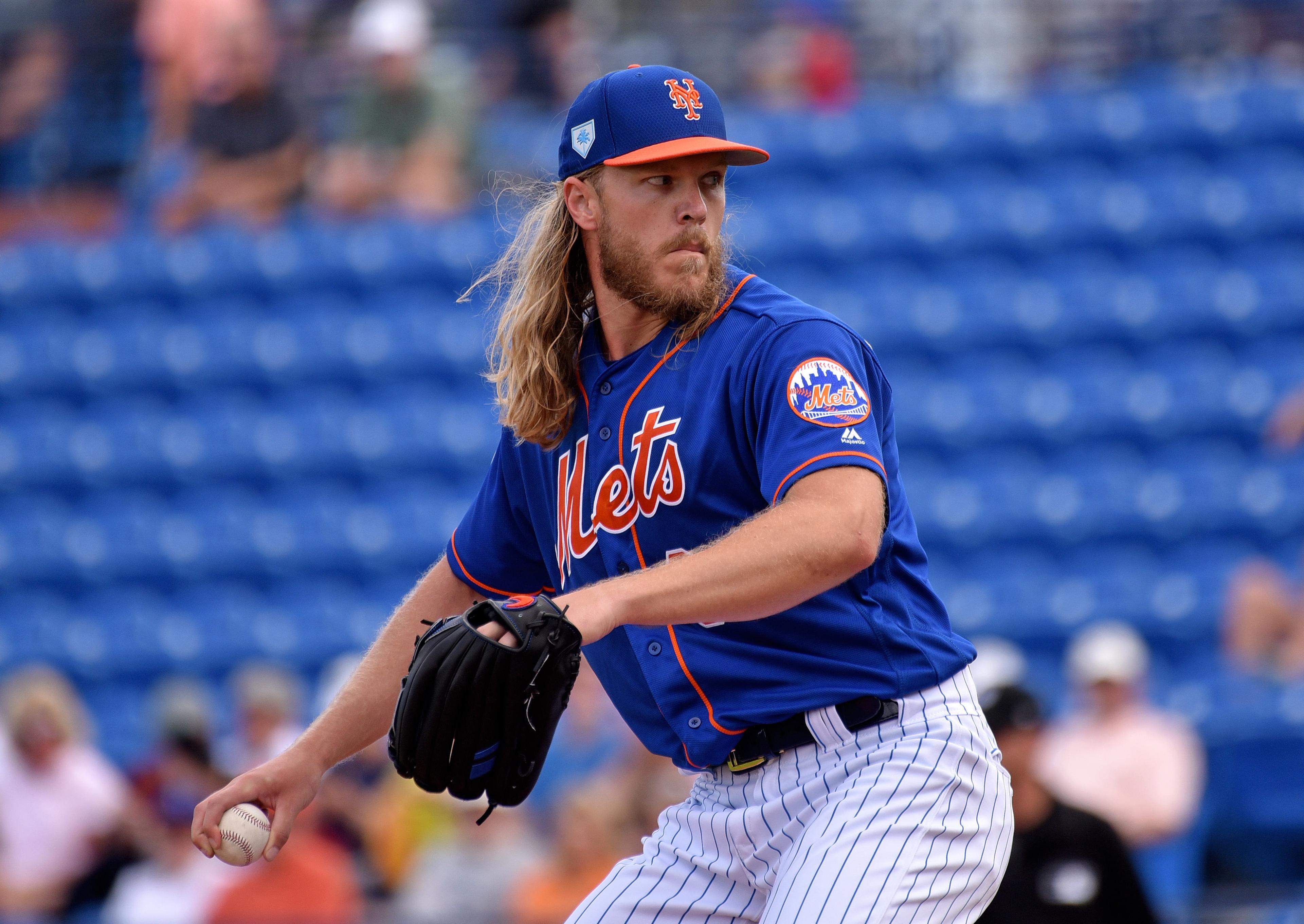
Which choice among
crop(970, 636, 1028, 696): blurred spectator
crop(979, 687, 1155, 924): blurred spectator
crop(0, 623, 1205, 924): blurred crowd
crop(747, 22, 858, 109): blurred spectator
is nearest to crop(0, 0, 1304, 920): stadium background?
crop(747, 22, 858, 109): blurred spectator

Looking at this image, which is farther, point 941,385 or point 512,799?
point 941,385

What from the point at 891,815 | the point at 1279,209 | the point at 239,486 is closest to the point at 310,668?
the point at 239,486

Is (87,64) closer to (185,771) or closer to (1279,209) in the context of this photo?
(185,771)

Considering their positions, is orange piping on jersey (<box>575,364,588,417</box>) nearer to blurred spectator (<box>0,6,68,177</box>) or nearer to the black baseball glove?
the black baseball glove

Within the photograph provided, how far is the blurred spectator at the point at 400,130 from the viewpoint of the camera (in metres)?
10.1

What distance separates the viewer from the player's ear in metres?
2.90

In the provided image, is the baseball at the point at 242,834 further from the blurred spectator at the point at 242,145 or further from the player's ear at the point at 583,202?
the blurred spectator at the point at 242,145

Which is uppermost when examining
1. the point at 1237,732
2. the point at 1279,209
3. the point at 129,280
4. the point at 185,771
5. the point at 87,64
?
the point at 87,64

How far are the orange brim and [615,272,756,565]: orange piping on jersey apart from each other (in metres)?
0.22

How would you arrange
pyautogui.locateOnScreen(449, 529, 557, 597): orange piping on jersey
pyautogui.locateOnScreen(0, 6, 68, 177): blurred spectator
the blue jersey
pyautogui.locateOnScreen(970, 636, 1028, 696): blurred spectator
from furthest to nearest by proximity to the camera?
pyautogui.locateOnScreen(0, 6, 68, 177): blurred spectator, pyautogui.locateOnScreen(970, 636, 1028, 696): blurred spectator, pyautogui.locateOnScreen(449, 529, 557, 597): orange piping on jersey, the blue jersey

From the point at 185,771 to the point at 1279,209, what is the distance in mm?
6837

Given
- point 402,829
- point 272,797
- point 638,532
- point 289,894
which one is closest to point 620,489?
point 638,532

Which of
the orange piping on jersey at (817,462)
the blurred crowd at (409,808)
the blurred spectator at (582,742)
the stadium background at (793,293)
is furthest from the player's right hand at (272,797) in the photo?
the stadium background at (793,293)

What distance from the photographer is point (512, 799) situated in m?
2.73
